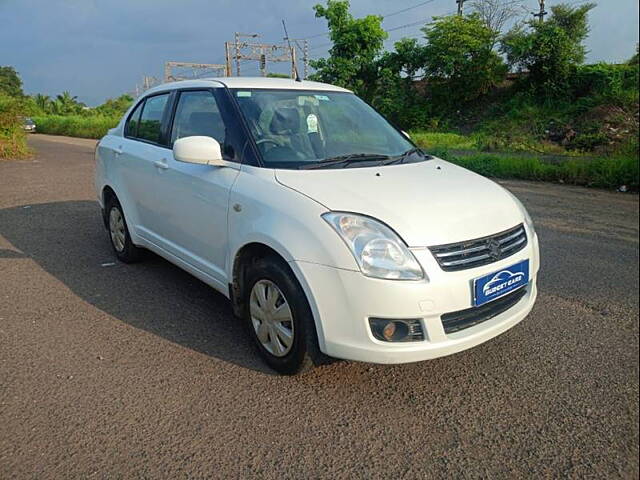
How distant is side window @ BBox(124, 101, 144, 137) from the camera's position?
4667 mm

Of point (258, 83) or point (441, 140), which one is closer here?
point (258, 83)

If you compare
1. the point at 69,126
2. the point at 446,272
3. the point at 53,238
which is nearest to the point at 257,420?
the point at 446,272

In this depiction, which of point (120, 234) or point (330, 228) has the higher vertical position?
point (330, 228)

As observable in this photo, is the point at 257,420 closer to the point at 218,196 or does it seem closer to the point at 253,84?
the point at 218,196

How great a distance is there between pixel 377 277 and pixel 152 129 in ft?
9.28

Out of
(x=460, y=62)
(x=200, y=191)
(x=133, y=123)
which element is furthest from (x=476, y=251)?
(x=460, y=62)

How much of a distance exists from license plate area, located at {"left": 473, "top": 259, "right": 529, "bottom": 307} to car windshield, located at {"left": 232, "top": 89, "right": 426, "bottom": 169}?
1093 mm

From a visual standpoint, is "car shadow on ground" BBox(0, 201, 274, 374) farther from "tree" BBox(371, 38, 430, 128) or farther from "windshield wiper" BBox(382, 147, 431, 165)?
"tree" BBox(371, 38, 430, 128)

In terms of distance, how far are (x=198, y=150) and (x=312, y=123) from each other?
0.86m

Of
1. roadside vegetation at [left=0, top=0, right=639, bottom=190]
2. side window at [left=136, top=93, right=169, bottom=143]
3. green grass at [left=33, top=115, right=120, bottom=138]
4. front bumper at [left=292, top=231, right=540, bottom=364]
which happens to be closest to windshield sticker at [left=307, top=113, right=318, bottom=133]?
front bumper at [left=292, top=231, right=540, bottom=364]

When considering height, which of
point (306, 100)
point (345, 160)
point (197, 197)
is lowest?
point (197, 197)

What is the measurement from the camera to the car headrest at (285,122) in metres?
3.32

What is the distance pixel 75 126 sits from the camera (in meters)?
32.8

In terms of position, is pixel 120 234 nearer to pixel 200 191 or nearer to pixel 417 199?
pixel 200 191
